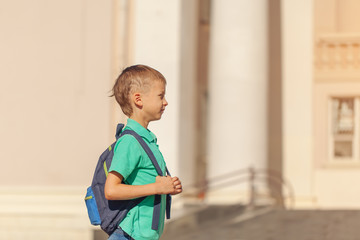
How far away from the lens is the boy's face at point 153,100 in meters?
3.54

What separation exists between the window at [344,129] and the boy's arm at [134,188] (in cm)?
2045

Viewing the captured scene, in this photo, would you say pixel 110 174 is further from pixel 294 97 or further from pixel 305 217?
pixel 294 97

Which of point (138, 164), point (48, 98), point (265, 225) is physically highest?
point (48, 98)

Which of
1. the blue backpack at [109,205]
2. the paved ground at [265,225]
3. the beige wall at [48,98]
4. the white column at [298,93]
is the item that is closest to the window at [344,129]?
the white column at [298,93]

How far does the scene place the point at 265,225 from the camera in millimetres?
14805

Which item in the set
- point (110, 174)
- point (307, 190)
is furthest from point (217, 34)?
point (110, 174)

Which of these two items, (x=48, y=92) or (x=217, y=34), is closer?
(x=48, y=92)

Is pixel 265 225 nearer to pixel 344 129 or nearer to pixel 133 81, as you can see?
pixel 344 129

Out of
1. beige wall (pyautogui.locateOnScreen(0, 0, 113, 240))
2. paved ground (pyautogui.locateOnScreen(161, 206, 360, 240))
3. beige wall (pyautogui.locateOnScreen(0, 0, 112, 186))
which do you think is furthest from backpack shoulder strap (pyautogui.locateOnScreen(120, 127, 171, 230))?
beige wall (pyautogui.locateOnScreen(0, 0, 112, 186))

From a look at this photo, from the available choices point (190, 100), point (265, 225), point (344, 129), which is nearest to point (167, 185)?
point (265, 225)

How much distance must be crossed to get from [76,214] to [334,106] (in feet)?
45.1

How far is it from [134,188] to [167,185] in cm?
15

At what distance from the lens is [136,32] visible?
16859 mm

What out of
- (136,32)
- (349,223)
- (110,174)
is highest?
(136,32)
